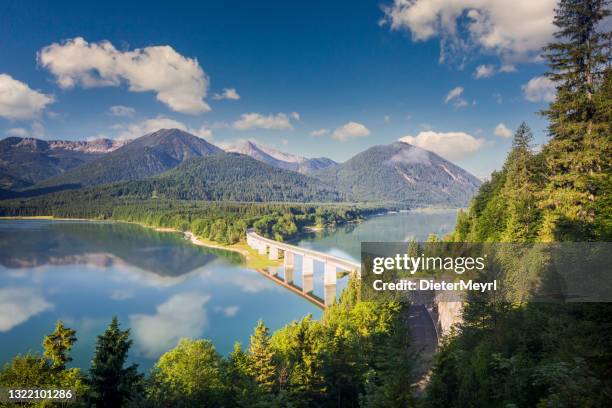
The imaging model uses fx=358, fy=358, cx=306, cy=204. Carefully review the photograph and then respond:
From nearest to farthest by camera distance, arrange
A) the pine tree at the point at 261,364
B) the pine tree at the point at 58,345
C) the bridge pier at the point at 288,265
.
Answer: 1. the pine tree at the point at 58,345
2. the pine tree at the point at 261,364
3. the bridge pier at the point at 288,265

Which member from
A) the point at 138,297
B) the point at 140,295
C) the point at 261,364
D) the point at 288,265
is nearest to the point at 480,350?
the point at 261,364

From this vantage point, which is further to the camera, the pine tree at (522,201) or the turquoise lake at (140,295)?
the turquoise lake at (140,295)

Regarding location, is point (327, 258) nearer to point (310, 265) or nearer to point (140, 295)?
point (310, 265)

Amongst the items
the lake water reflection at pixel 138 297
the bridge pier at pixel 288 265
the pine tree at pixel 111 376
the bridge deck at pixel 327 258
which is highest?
the pine tree at pixel 111 376

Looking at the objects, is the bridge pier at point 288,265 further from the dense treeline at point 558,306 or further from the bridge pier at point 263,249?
the dense treeline at point 558,306

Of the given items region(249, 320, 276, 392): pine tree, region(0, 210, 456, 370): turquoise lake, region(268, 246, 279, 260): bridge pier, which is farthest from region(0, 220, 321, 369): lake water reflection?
region(249, 320, 276, 392): pine tree

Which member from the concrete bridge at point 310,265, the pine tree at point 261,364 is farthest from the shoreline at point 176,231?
the pine tree at point 261,364
